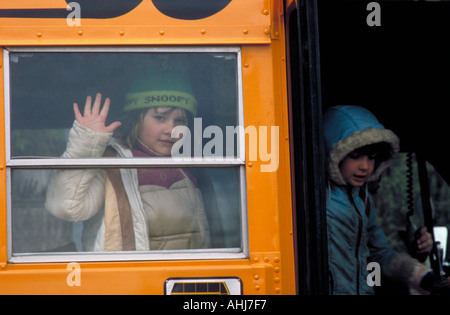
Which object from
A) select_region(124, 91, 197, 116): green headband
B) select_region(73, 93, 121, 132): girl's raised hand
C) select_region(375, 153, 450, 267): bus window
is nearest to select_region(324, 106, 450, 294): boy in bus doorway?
select_region(124, 91, 197, 116): green headband

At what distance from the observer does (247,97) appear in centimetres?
233

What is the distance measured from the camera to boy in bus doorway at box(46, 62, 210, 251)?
2.27 metres

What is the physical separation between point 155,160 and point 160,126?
15 centimetres

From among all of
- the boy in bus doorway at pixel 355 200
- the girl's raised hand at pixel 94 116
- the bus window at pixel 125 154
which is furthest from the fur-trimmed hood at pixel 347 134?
the girl's raised hand at pixel 94 116

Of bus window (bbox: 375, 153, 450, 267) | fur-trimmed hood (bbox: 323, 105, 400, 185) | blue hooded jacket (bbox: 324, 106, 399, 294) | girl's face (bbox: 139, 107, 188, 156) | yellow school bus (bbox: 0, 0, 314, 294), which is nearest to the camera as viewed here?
yellow school bus (bbox: 0, 0, 314, 294)

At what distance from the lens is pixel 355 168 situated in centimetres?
299

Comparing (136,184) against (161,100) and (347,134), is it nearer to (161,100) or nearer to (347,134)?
(161,100)

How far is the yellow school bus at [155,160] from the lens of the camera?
223 centimetres

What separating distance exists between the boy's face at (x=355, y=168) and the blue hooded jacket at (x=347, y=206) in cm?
5

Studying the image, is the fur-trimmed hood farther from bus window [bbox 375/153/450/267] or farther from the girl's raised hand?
bus window [bbox 375/153/450/267]

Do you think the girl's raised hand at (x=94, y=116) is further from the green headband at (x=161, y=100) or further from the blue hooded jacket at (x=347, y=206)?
the blue hooded jacket at (x=347, y=206)

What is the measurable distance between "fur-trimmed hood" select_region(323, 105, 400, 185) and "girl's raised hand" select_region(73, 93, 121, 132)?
1190mm

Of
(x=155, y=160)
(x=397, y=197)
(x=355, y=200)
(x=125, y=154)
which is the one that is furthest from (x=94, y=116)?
(x=397, y=197)
